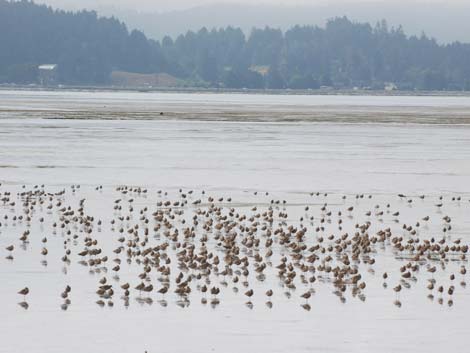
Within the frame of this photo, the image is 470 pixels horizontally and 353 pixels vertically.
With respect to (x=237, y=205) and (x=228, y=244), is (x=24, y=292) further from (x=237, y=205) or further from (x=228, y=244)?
(x=237, y=205)

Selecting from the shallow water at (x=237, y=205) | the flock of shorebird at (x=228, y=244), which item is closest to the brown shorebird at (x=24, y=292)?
the flock of shorebird at (x=228, y=244)

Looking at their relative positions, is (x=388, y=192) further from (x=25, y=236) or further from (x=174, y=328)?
(x=174, y=328)

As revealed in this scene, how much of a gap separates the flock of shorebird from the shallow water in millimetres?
177

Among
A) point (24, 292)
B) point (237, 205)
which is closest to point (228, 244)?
point (24, 292)

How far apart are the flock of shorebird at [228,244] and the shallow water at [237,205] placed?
18 centimetres

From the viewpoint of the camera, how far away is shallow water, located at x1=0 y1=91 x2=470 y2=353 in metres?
17.3

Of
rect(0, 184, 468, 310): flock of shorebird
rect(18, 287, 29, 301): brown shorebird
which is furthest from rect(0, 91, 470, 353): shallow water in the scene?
rect(18, 287, 29, 301): brown shorebird

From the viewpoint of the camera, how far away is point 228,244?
24.5m

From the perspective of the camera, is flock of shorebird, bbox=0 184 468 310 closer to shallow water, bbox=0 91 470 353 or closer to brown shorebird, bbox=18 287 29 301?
brown shorebird, bbox=18 287 29 301

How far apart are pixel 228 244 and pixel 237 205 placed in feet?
31.9

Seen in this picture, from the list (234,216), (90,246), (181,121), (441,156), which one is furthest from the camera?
(181,121)

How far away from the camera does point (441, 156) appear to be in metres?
54.8

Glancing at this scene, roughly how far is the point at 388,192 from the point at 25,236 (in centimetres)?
1568

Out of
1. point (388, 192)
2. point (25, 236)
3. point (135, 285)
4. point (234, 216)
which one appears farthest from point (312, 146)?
point (135, 285)
